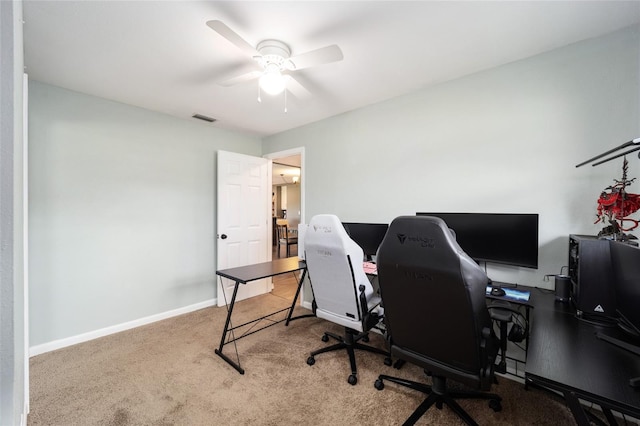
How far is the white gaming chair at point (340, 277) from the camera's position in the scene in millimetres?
2035

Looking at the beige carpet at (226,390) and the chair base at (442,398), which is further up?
the chair base at (442,398)

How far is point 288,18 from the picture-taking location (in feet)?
5.53

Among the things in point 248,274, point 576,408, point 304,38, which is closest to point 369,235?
point 248,274

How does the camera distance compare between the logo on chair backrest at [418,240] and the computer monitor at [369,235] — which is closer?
the logo on chair backrest at [418,240]

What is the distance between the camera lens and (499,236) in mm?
2078

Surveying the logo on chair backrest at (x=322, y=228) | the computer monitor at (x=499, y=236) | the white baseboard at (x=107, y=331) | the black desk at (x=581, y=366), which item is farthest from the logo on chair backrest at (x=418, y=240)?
the white baseboard at (x=107, y=331)

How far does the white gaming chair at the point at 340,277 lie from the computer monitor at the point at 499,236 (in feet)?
2.94

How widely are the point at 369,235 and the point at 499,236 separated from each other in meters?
1.22

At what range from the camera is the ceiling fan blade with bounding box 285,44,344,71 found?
64.2 inches

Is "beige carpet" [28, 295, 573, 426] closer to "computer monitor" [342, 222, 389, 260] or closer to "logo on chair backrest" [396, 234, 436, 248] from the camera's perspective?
"computer monitor" [342, 222, 389, 260]

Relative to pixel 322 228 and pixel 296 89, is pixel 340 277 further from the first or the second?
pixel 296 89

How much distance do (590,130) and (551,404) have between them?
6.44 ft

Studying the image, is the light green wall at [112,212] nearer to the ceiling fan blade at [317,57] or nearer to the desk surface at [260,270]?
the desk surface at [260,270]

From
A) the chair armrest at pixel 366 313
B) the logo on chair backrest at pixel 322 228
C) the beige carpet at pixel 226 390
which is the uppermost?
the logo on chair backrest at pixel 322 228
